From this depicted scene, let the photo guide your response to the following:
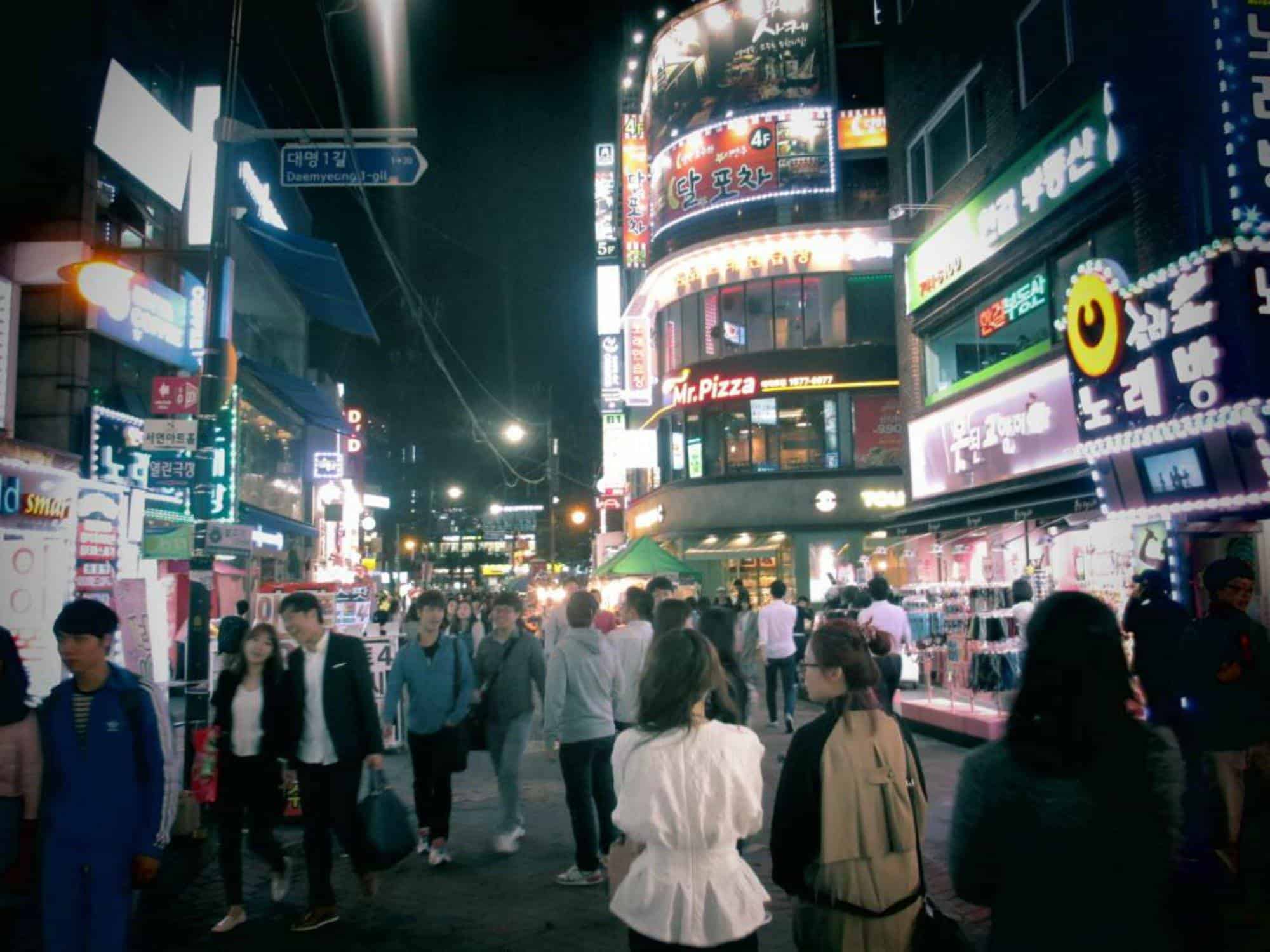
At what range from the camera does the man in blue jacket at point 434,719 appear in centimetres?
777

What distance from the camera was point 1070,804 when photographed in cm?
250

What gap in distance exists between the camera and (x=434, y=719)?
791 cm

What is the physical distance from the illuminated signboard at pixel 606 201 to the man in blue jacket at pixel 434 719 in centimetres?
3919

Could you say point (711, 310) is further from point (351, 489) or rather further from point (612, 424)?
point (351, 489)

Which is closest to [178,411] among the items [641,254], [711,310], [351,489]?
[711,310]

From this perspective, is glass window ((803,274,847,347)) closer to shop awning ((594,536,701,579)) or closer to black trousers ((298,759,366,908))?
shop awning ((594,536,701,579))

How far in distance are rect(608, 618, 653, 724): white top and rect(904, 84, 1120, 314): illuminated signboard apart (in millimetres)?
8194

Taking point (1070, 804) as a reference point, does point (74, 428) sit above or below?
above

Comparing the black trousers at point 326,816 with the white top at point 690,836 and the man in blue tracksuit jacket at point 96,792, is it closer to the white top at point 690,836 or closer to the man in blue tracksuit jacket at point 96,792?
the man in blue tracksuit jacket at point 96,792

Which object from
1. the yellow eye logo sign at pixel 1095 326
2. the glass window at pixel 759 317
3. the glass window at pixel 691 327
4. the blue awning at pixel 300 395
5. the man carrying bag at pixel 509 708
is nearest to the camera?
the man carrying bag at pixel 509 708

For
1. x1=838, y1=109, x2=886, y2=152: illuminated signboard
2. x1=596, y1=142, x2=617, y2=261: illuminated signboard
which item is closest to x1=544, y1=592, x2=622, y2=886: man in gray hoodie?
x1=838, y1=109, x2=886, y2=152: illuminated signboard

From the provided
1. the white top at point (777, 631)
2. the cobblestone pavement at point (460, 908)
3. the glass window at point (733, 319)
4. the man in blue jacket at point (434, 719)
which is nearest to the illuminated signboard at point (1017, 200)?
the white top at point (777, 631)

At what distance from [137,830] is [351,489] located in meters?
35.9

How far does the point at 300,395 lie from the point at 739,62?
19.1 meters
